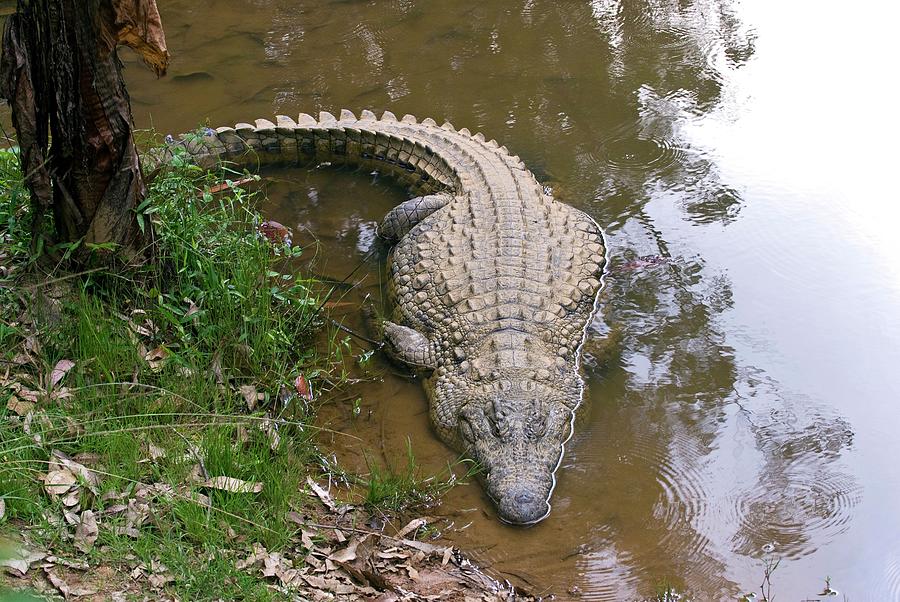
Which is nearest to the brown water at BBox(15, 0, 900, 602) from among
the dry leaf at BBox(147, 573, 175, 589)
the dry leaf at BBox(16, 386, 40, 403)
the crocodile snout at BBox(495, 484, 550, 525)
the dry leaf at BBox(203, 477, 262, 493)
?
the crocodile snout at BBox(495, 484, 550, 525)

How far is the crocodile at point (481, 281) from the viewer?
13.9 feet

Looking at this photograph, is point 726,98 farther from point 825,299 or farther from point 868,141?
point 825,299

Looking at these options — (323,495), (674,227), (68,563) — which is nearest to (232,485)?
(323,495)

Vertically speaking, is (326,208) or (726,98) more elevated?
(726,98)

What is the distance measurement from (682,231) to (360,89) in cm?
355

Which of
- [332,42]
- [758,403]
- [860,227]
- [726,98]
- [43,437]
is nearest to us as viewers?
[43,437]

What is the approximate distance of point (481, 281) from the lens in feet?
16.2

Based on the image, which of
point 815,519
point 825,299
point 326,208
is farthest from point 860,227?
point 326,208

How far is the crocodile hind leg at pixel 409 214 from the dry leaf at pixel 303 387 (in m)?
1.72

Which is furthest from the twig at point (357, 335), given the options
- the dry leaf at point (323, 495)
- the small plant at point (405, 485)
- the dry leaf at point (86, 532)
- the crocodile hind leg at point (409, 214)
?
the dry leaf at point (86, 532)

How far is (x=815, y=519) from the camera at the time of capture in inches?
148

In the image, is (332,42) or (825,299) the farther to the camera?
(332,42)

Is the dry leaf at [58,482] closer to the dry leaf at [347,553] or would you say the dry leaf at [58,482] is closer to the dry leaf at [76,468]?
the dry leaf at [76,468]

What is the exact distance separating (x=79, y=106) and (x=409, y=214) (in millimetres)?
2590
